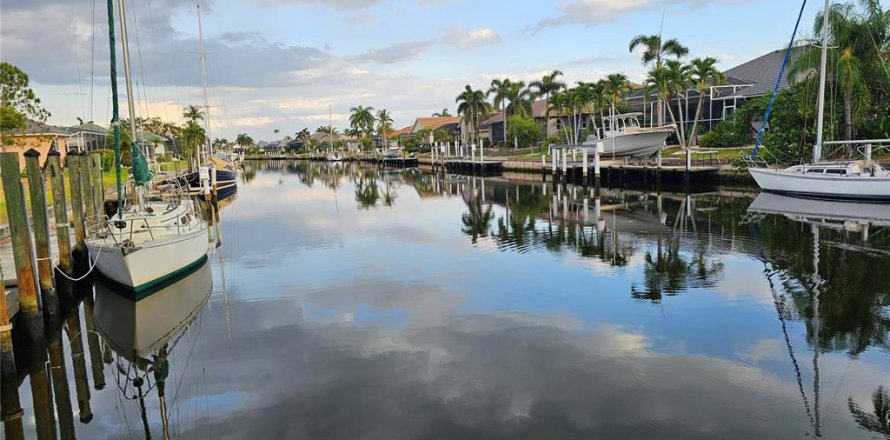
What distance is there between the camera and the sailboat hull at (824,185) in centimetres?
2905

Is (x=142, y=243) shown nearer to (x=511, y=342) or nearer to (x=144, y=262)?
(x=144, y=262)

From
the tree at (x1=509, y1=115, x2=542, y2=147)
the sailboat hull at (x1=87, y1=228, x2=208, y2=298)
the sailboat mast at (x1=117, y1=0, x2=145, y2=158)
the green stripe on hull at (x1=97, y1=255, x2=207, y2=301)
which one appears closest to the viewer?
the sailboat hull at (x1=87, y1=228, x2=208, y2=298)

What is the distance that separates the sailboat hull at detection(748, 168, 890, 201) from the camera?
95.3 ft

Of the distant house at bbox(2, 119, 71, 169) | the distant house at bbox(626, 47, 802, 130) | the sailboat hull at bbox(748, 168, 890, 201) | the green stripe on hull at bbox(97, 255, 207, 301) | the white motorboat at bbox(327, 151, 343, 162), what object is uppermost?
the distant house at bbox(626, 47, 802, 130)

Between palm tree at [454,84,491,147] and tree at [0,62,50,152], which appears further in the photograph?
palm tree at [454,84,491,147]

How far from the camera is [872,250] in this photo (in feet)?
61.3

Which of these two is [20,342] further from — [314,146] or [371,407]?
[314,146]

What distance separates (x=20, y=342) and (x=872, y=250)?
73.5 feet

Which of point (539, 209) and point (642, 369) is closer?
point (642, 369)

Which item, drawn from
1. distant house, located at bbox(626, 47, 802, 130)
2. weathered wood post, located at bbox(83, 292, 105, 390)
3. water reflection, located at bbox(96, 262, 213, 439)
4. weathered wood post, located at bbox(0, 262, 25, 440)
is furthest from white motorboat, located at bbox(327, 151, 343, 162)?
weathered wood post, located at bbox(0, 262, 25, 440)

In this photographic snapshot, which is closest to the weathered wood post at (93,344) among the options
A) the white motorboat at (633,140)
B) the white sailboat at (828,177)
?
the white sailboat at (828,177)

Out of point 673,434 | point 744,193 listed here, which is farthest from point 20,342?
point 744,193

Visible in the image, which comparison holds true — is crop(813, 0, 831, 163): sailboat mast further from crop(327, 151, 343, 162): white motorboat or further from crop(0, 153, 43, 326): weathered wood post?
crop(327, 151, 343, 162): white motorboat

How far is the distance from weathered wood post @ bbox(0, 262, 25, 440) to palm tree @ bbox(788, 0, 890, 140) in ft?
127
